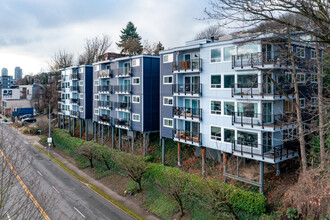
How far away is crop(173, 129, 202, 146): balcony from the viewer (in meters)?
24.5

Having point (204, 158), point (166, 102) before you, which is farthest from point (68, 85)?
point (204, 158)

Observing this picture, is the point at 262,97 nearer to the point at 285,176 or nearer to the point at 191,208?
the point at 285,176

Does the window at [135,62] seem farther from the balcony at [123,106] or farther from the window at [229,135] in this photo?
the window at [229,135]

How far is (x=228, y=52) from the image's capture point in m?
22.1

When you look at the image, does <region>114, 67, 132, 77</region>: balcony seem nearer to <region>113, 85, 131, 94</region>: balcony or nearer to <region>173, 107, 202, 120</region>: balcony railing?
<region>113, 85, 131, 94</region>: balcony

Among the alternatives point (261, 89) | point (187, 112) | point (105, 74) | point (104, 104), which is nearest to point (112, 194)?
point (187, 112)

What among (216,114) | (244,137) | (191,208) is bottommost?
(191,208)

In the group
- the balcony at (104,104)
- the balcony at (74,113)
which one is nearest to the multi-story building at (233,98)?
the balcony at (104,104)

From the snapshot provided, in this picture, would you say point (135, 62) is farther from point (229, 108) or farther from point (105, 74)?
point (229, 108)

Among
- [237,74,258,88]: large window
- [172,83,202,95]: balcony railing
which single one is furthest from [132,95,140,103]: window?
Answer: [237,74,258,88]: large window

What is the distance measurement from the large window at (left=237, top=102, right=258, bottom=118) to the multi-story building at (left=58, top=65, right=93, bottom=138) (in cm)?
3080

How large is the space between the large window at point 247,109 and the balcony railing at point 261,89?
0.97 metres

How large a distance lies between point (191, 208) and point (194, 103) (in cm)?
1056

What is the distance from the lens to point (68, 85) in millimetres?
52156
